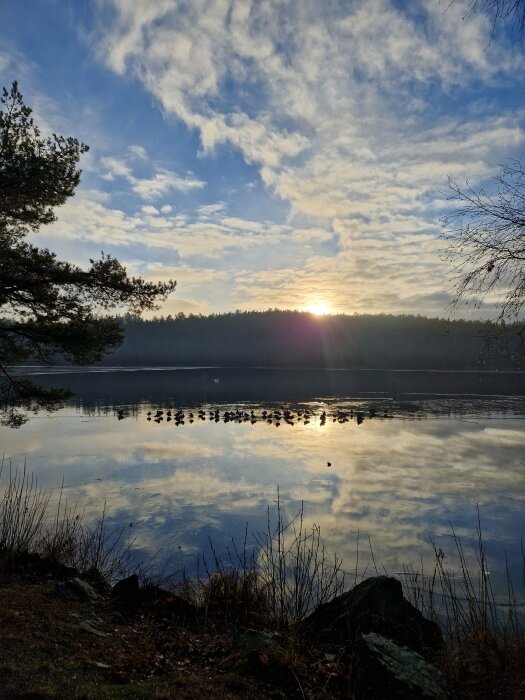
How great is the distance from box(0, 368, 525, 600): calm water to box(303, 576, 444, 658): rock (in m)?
2.52

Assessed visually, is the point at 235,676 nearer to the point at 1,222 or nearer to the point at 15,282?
the point at 15,282

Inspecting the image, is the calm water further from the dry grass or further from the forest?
the forest

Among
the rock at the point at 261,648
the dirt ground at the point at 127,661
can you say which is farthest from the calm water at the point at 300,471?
the rock at the point at 261,648

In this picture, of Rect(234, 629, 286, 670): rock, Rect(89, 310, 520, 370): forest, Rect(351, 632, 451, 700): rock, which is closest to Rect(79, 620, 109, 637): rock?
Rect(234, 629, 286, 670): rock

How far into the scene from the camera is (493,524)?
1159 centimetres

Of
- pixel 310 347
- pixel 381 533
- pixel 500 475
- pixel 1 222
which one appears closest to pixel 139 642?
pixel 381 533

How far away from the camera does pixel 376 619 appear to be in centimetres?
656

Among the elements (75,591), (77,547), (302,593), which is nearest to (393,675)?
(302,593)

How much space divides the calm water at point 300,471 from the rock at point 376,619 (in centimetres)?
252

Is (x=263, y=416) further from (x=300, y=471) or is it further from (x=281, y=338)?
(x=281, y=338)

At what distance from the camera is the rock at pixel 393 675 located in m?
4.92

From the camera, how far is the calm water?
11.0 meters

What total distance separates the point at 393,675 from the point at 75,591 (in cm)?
490

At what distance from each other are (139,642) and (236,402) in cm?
3293
